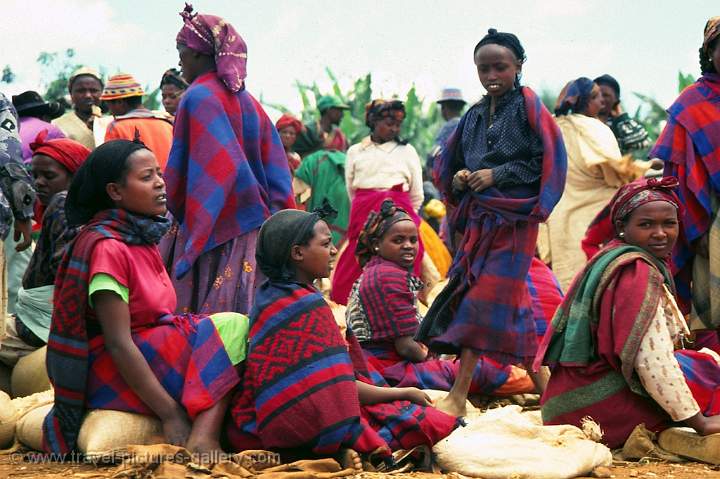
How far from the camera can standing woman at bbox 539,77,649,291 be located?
10.1 metres

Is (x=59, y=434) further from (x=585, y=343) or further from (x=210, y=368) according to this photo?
(x=585, y=343)

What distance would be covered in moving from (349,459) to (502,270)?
81.9 inches

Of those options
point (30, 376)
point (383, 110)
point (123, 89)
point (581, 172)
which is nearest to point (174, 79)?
point (123, 89)

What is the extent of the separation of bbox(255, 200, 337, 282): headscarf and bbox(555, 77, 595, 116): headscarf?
6.28m

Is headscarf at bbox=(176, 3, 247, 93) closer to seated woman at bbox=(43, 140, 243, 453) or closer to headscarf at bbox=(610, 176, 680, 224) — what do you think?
seated woman at bbox=(43, 140, 243, 453)

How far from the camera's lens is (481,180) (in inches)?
241

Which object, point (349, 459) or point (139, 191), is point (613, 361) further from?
point (139, 191)

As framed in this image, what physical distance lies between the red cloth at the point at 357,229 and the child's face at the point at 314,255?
450 cm

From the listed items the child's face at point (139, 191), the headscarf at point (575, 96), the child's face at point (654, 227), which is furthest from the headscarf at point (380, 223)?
the headscarf at point (575, 96)

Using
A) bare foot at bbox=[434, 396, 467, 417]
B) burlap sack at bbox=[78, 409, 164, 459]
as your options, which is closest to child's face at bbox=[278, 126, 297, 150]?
bare foot at bbox=[434, 396, 467, 417]

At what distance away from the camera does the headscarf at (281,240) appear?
4.56m

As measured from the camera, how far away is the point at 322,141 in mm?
14086

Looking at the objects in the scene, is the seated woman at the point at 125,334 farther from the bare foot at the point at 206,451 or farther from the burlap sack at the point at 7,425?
the burlap sack at the point at 7,425

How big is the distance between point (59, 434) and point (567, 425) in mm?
2200
